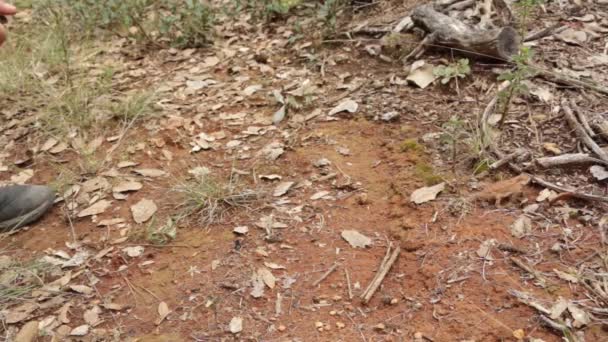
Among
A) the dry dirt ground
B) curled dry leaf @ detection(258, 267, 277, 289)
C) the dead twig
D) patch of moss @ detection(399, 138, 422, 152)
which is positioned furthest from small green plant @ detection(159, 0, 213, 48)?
curled dry leaf @ detection(258, 267, 277, 289)

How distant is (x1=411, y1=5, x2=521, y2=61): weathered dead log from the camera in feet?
9.73

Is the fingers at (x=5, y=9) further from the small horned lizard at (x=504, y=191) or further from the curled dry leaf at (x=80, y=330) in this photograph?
the small horned lizard at (x=504, y=191)

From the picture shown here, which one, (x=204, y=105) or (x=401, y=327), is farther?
(x=204, y=105)

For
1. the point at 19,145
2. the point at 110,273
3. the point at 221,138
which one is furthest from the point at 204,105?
the point at 110,273

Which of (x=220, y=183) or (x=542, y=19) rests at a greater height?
→ (x=542, y=19)

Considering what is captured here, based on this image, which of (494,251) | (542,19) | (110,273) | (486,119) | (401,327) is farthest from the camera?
(542,19)

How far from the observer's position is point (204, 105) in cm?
342

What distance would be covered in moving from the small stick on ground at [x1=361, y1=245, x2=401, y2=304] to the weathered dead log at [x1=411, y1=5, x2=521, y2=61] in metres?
1.34

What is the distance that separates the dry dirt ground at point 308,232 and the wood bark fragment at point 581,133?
28 centimetres

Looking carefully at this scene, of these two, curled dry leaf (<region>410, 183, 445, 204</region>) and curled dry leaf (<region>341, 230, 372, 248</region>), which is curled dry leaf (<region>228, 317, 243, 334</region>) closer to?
curled dry leaf (<region>341, 230, 372, 248</region>)

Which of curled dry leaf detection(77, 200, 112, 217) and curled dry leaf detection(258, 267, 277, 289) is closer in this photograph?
curled dry leaf detection(258, 267, 277, 289)

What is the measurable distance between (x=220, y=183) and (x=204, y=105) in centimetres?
87

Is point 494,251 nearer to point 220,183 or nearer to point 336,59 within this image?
point 220,183

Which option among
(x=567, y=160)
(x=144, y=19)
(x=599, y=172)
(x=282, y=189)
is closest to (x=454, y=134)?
(x=567, y=160)
